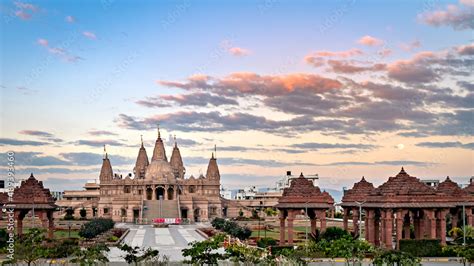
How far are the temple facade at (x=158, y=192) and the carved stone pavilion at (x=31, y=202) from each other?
44654 millimetres

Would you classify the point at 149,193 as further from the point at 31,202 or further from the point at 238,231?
the point at 31,202

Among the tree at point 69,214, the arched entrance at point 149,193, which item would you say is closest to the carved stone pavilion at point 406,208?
the tree at point 69,214

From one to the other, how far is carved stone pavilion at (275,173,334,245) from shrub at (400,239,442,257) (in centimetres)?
928

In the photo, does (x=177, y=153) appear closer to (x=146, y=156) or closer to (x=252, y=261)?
(x=146, y=156)

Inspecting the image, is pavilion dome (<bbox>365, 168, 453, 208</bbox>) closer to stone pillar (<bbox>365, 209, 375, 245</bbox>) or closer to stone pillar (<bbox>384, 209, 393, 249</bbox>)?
stone pillar (<bbox>384, 209, 393, 249</bbox>)

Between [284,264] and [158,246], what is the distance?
26.4 metres

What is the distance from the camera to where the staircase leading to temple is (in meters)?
111

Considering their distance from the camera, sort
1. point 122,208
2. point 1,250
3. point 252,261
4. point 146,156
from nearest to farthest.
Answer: point 252,261 < point 1,250 < point 122,208 < point 146,156

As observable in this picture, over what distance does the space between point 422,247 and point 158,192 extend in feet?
270

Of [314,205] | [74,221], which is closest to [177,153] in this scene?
[74,221]

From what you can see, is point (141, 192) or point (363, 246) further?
point (141, 192)

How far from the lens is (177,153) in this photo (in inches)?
5546

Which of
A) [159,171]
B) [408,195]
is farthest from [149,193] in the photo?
[408,195]

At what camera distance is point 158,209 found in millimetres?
A: 113125
